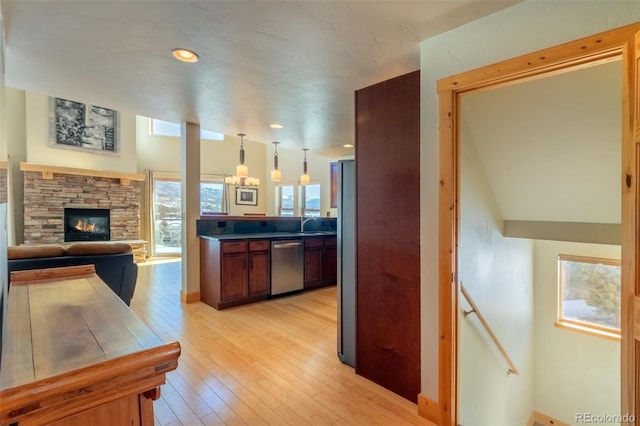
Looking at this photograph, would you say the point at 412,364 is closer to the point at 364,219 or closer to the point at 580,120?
the point at 364,219

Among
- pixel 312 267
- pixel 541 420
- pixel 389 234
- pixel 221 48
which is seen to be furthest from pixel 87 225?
pixel 541 420

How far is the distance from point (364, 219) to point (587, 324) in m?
3.94

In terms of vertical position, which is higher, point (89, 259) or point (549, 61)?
point (549, 61)

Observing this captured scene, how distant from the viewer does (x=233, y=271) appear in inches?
148

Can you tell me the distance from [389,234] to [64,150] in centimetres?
804

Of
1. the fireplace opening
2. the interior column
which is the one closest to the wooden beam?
the fireplace opening

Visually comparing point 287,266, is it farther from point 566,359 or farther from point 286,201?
point 286,201

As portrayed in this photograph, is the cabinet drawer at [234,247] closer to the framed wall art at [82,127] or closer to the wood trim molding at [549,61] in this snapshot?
the wood trim molding at [549,61]

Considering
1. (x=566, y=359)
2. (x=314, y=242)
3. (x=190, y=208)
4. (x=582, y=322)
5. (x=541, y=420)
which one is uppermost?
(x=190, y=208)

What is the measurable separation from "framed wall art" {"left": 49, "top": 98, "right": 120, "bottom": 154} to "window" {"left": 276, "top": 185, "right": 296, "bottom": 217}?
4512mm

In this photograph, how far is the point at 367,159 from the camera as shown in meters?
2.24

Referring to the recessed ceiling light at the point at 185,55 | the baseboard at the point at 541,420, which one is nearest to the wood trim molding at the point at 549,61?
the recessed ceiling light at the point at 185,55

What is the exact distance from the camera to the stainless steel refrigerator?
246cm

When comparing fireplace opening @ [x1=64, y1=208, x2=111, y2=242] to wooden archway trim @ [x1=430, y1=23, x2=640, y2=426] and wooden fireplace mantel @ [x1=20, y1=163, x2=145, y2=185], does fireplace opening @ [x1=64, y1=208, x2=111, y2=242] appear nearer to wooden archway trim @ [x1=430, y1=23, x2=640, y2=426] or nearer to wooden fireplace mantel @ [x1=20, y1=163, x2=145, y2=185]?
wooden fireplace mantel @ [x1=20, y1=163, x2=145, y2=185]
